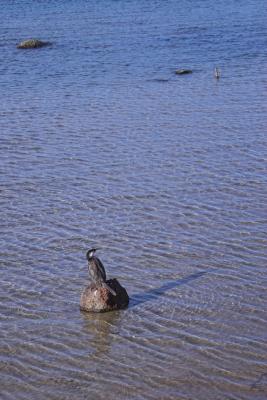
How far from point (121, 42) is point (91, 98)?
12.0m

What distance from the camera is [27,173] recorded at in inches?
672

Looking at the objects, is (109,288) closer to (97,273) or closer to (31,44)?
(97,273)

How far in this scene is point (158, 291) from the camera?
11.4m

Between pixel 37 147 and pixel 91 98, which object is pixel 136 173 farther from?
pixel 91 98

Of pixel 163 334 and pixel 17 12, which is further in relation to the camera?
pixel 17 12

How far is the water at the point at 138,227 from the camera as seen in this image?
948cm

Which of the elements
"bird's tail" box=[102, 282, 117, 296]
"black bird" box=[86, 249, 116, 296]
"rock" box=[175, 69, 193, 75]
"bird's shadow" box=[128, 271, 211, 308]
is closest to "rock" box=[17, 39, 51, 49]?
"rock" box=[175, 69, 193, 75]

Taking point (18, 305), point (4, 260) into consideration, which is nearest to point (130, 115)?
point (4, 260)

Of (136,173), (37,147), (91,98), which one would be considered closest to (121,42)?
(91,98)

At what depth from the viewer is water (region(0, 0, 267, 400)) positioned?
9.48 metres

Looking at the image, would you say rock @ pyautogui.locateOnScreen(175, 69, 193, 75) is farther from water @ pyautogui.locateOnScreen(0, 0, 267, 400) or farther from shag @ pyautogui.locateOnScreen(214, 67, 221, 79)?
shag @ pyautogui.locateOnScreen(214, 67, 221, 79)

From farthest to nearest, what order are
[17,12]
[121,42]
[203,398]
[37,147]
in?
[17,12] → [121,42] → [37,147] → [203,398]

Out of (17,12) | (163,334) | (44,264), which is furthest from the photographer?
(17,12)

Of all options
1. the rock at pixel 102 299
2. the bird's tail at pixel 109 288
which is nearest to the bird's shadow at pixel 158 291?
the rock at pixel 102 299
